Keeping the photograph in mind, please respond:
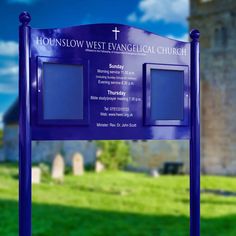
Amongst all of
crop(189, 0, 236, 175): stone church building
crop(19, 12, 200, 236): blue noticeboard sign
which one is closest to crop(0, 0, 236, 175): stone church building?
crop(189, 0, 236, 175): stone church building

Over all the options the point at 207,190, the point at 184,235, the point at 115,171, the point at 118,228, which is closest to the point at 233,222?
the point at 184,235

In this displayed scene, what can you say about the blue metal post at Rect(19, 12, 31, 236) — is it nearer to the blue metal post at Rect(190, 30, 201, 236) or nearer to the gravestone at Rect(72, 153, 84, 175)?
the blue metal post at Rect(190, 30, 201, 236)

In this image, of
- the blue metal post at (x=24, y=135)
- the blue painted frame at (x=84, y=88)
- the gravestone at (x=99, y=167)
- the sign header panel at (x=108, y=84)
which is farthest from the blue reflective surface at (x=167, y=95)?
the gravestone at (x=99, y=167)

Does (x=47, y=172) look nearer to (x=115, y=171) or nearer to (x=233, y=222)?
(x=115, y=171)

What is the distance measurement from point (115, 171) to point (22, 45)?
14190 mm

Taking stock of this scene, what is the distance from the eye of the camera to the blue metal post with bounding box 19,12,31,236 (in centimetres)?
373

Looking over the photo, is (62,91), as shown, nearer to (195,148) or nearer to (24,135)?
(24,135)

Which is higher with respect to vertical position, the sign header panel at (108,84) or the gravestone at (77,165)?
the sign header panel at (108,84)

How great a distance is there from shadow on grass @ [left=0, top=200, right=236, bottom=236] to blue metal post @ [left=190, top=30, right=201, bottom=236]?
2851 millimetres

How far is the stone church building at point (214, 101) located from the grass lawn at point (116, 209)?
14.7 ft

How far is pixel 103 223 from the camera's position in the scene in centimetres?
777

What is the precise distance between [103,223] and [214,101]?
11851 mm

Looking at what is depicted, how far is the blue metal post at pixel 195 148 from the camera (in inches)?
171

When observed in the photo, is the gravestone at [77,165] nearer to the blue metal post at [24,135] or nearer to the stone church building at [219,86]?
the stone church building at [219,86]
